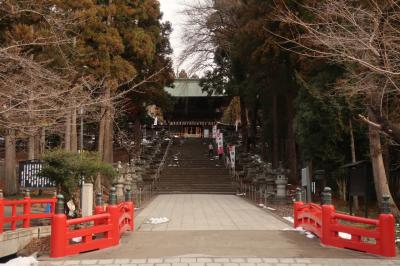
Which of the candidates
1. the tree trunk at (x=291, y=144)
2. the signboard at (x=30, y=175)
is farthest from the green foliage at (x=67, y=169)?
the tree trunk at (x=291, y=144)

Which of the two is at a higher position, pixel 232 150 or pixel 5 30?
pixel 5 30

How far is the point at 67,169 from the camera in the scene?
1201 centimetres

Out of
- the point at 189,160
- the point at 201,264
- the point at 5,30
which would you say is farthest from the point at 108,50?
the point at 189,160

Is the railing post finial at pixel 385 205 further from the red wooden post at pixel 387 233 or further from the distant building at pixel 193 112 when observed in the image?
the distant building at pixel 193 112

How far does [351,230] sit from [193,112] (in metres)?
48.4

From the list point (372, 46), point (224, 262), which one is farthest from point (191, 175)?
point (224, 262)

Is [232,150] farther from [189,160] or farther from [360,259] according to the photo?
[360,259]

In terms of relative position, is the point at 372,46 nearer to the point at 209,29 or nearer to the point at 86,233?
the point at 86,233

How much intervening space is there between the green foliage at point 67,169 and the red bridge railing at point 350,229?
5.39m

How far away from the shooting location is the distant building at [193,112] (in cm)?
5509

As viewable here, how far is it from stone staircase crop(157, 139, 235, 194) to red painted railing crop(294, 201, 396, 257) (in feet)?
62.6

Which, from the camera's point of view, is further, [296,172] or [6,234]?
[296,172]

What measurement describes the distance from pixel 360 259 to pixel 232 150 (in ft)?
69.7

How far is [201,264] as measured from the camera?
25.0 feet
